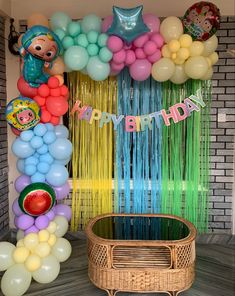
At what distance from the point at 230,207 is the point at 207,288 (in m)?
1.05

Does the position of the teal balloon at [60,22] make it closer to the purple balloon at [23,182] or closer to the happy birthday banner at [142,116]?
the happy birthday banner at [142,116]

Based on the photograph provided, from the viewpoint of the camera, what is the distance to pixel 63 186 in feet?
8.93

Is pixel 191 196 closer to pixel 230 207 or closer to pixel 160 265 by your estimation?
pixel 230 207

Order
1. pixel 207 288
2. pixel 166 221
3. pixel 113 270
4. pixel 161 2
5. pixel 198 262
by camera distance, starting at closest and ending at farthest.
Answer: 1. pixel 113 270
2. pixel 207 288
3. pixel 166 221
4. pixel 198 262
5. pixel 161 2

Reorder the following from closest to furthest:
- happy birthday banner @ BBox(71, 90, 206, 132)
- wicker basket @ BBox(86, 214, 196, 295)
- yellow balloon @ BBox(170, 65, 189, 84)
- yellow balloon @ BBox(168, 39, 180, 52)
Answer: wicker basket @ BBox(86, 214, 196, 295)
yellow balloon @ BBox(168, 39, 180, 52)
yellow balloon @ BBox(170, 65, 189, 84)
happy birthday banner @ BBox(71, 90, 206, 132)

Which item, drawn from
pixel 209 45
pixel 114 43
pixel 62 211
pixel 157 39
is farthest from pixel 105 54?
pixel 62 211

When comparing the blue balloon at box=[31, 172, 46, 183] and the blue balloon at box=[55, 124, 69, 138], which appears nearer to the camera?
the blue balloon at box=[31, 172, 46, 183]

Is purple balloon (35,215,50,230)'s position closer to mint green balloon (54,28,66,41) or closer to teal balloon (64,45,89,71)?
teal balloon (64,45,89,71)

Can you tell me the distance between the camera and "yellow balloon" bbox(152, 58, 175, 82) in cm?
248

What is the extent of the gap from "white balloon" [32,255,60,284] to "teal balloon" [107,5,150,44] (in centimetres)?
188

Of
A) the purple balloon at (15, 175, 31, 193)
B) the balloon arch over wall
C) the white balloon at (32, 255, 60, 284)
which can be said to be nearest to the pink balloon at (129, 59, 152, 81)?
the balloon arch over wall

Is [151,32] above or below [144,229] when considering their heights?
above

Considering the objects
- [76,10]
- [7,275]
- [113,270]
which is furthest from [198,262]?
[76,10]

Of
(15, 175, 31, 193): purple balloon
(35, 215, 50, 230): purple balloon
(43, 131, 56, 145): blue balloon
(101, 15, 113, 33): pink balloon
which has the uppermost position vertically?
(101, 15, 113, 33): pink balloon
